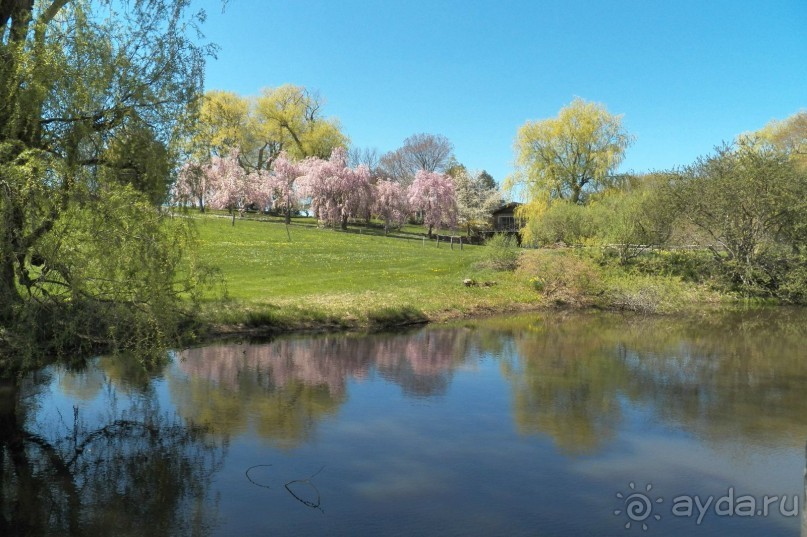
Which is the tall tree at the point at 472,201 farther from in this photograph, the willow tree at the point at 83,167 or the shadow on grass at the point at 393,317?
the willow tree at the point at 83,167

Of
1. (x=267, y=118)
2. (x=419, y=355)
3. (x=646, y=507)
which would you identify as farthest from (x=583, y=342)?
(x=267, y=118)

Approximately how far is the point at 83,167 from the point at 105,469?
4.74 meters

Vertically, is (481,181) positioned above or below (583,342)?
above

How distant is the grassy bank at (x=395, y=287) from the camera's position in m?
18.5

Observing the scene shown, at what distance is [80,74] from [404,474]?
7853mm

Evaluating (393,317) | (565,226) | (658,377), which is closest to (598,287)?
(565,226)

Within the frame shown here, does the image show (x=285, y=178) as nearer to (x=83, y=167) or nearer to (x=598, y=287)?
(x=598, y=287)

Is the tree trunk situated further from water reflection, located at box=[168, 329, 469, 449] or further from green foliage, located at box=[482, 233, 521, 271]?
green foliage, located at box=[482, 233, 521, 271]

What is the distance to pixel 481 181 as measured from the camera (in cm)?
8100

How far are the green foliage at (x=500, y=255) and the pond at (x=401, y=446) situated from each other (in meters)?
14.2

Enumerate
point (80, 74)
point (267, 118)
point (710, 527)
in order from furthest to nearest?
point (267, 118) → point (80, 74) → point (710, 527)

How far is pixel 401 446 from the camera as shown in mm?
8695

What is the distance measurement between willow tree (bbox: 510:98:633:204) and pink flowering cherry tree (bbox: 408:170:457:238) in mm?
15812

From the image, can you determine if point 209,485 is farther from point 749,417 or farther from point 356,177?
point 356,177
